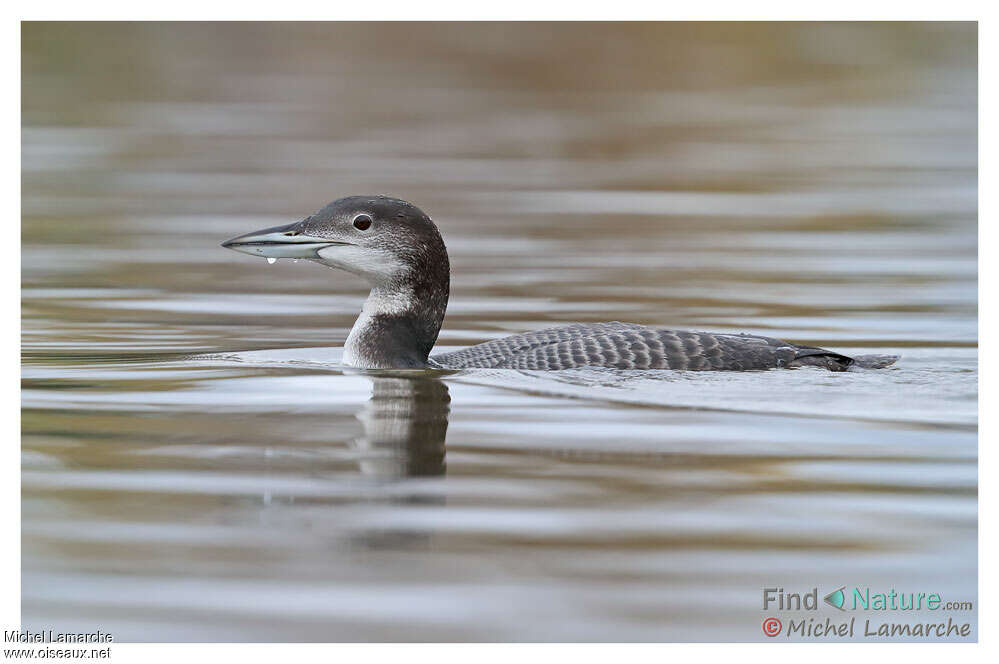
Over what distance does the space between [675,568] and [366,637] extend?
914mm

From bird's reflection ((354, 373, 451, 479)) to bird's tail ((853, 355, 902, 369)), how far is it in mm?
1828

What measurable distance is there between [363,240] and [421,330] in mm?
476

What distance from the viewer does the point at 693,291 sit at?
977 cm

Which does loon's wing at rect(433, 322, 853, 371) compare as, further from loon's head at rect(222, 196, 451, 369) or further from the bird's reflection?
the bird's reflection

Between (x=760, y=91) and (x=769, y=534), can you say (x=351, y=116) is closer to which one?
(x=760, y=91)

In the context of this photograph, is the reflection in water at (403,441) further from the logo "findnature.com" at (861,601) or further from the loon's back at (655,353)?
the logo "findnature.com" at (861,601)

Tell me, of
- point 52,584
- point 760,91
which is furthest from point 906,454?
point 760,91

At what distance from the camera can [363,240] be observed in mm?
7266

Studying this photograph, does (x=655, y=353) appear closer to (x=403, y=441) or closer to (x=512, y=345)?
(x=512, y=345)

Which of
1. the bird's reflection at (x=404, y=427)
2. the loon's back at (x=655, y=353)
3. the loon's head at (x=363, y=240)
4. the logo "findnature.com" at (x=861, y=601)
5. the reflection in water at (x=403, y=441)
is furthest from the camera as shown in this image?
the loon's head at (x=363, y=240)

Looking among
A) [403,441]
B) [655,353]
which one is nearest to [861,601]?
[403,441]

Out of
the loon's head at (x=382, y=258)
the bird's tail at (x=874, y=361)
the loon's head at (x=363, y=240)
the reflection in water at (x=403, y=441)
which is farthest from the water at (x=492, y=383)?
the loon's head at (x=363, y=240)

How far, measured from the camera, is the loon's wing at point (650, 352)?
7078 mm

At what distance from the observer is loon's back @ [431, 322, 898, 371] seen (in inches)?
279
